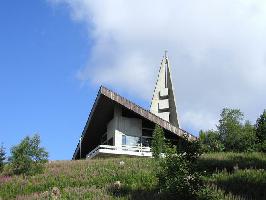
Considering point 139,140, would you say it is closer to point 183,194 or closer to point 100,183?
point 100,183

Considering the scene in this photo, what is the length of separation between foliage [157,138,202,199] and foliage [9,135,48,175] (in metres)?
14.8

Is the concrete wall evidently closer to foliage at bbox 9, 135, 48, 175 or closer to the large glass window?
the large glass window

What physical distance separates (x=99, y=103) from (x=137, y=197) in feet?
132

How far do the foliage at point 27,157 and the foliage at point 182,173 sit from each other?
584 inches

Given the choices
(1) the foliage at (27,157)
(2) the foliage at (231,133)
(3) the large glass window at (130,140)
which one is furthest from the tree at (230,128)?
(1) the foliage at (27,157)

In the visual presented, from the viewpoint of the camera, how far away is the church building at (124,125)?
54750mm

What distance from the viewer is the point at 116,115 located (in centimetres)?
5903

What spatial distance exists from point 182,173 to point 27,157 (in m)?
17.2

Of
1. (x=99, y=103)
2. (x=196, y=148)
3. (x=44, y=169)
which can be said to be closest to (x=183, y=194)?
(x=196, y=148)

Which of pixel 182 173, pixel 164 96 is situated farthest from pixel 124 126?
pixel 182 173

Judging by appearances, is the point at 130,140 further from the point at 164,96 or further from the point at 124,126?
the point at 164,96

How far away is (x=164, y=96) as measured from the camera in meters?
72.2

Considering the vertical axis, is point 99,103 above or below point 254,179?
above

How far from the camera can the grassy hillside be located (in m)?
18.6
